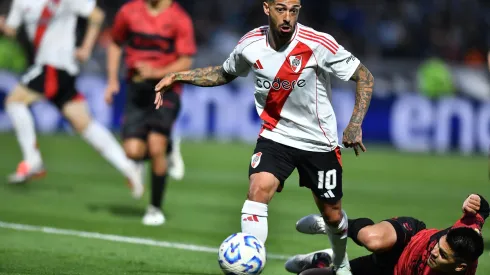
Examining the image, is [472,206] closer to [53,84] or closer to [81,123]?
[81,123]

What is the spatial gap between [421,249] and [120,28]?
17.6ft

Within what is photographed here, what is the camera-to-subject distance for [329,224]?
7.25 m

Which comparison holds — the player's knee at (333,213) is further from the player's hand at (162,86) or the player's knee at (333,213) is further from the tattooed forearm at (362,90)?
the player's hand at (162,86)

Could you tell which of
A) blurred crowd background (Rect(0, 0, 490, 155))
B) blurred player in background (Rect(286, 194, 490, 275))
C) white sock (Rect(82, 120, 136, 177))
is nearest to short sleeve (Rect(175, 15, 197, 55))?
white sock (Rect(82, 120, 136, 177))

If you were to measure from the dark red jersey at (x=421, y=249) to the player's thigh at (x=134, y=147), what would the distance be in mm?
4587

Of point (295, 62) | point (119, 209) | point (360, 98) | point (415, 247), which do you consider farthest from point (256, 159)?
point (119, 209)

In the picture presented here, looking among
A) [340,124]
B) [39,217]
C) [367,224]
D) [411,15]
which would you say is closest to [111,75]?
[39,217]

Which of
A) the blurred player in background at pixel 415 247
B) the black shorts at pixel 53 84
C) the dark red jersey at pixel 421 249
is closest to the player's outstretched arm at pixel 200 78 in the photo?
the blurred player in background at pixel 415 247

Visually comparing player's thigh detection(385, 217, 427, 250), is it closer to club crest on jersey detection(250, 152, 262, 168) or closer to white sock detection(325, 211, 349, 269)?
white sock detection(325, 211, 349, 269)

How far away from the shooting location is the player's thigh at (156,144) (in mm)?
10445

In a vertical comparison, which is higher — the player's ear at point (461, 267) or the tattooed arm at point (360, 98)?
the tattooed arm at point (360, 98)

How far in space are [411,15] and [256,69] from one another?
18.6 metres

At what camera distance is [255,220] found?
22.4ft

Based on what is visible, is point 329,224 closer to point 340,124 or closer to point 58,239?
point 58,239
